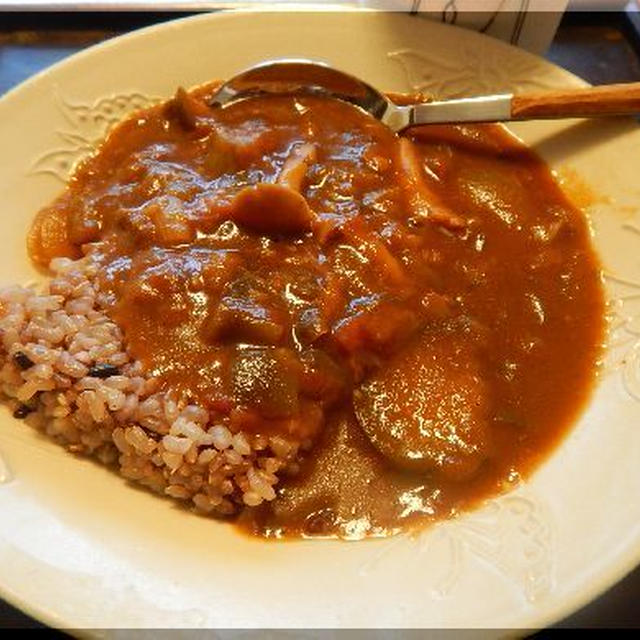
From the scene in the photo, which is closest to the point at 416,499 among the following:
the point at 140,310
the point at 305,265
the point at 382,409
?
the point at 382,409

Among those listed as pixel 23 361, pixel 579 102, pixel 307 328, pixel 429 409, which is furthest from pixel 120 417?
pixel 579 102

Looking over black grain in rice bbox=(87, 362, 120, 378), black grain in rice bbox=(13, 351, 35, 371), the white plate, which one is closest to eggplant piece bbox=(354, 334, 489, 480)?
the white plate

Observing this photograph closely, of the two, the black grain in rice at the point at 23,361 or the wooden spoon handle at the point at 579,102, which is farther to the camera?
the wooden spoon handle at the point at 579,102

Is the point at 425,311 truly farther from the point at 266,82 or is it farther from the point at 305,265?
the point at 266,82

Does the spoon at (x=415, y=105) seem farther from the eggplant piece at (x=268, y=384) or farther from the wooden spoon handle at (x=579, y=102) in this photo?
the eggplant piece at (x=268, y=384)

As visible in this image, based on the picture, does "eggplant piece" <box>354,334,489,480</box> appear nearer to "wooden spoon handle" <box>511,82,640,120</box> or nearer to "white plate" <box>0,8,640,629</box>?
"white plate" <box>0,8,640,629</box>

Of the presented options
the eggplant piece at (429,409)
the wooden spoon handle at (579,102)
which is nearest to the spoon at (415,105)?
the wooden spoon handle at (579,102)

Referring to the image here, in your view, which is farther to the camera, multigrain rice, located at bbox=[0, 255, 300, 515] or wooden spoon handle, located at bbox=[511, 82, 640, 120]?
wooden spoon handle, located at bbox=[511, 82, 640, 120]
